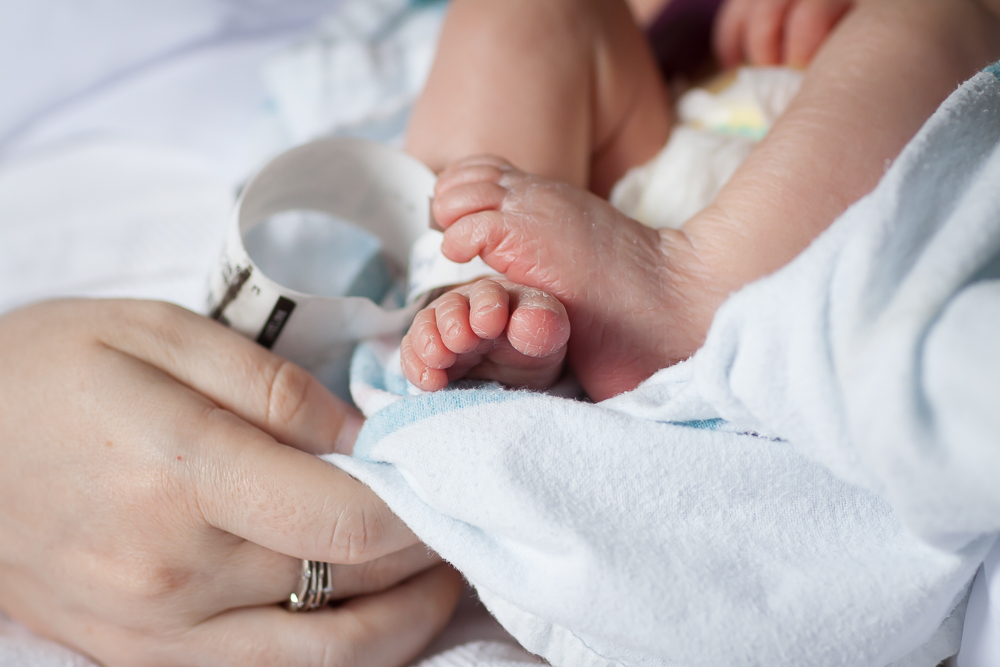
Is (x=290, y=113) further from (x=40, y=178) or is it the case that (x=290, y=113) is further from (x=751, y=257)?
(x=751, y=257)

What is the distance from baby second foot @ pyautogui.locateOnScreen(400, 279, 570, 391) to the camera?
521 millimetres

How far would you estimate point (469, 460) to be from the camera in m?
0.51

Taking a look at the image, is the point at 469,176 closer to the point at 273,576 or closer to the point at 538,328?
the point at 538,328

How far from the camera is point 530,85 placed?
0.79m

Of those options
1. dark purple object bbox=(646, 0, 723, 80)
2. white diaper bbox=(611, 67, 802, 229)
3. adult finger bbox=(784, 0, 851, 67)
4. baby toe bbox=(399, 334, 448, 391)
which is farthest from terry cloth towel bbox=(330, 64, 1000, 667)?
dark purple object bbox=(646, 0, 723, 80)

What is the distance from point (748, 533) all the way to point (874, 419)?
150 millimetres

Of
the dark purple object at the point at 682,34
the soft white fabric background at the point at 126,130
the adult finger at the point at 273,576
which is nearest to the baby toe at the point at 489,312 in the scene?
the adult finger at the point at 273,576

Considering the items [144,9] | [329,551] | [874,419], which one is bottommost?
[329,551]

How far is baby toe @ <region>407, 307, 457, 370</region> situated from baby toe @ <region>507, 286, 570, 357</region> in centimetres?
5

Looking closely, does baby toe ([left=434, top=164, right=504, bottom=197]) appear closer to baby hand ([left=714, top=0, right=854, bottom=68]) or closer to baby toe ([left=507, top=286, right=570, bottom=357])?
baby toe ([left=507, top=286, right=570, bottom=357])

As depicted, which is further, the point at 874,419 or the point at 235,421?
the point at 235,421

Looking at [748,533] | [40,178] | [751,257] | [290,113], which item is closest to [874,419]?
[748,533]

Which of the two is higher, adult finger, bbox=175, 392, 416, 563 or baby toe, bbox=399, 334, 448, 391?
baby toe, bbox=399, 334, 448, 391

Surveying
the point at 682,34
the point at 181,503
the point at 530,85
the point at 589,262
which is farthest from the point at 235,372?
the point at 682,34
